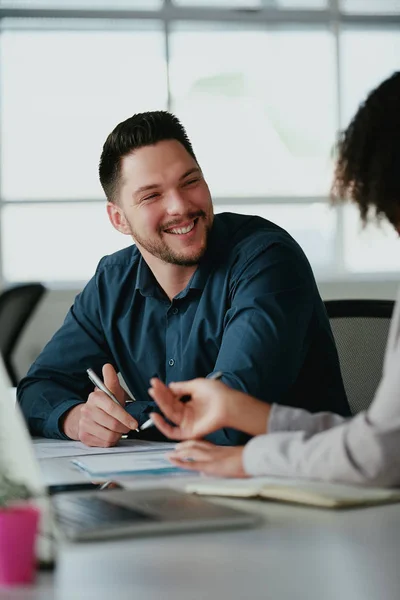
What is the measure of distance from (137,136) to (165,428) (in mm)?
1184

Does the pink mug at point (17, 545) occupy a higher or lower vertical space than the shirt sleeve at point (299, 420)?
higher

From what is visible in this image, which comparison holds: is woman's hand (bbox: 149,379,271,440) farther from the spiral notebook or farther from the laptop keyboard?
the laptop keyboard

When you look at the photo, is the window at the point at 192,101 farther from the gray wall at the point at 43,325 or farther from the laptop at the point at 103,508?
the laptop at the point at 103,508

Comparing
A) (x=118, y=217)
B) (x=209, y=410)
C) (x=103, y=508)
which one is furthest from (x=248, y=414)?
(x=118, y=217)

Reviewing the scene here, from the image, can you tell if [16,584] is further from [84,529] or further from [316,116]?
[316,116]

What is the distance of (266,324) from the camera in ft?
6.88

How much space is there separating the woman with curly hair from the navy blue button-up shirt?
0.45 m

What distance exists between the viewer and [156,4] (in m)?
6.71

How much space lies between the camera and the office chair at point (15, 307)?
139 inches

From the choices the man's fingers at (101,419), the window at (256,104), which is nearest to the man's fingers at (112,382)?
the man's fingers at (101,419)

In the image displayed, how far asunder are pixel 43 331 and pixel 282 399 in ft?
14.5

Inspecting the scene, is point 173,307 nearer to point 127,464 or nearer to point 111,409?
point 111,409

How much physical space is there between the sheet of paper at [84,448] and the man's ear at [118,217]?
2.39 feet

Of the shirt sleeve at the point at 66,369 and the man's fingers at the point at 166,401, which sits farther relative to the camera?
the shirt sleeve at the point at 66,369
